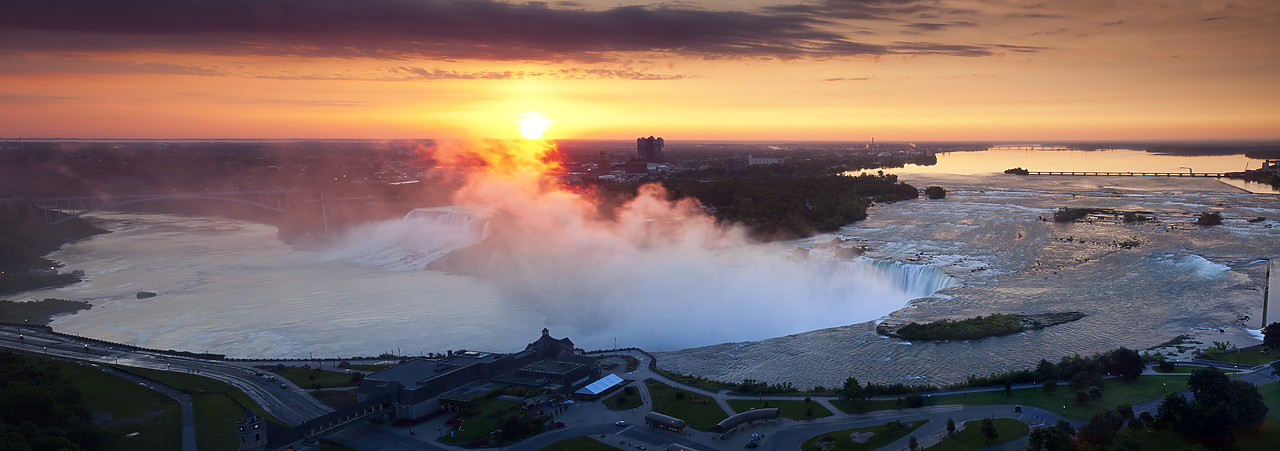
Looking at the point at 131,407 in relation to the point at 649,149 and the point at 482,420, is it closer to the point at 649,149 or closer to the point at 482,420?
the point at 482,420

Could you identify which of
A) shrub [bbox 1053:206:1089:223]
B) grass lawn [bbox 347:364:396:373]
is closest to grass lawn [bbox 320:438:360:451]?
grass lawn [bbox 347:364:396:373]

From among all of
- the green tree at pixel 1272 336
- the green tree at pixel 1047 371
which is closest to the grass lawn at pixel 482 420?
the green tree at pixel 1047 371

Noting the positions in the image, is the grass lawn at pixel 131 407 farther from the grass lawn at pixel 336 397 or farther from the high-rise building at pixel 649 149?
the high-rise building at pixel 649 149

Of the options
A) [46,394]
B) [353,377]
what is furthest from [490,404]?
[46,394]

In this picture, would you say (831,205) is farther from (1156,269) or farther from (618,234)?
(1156,269)

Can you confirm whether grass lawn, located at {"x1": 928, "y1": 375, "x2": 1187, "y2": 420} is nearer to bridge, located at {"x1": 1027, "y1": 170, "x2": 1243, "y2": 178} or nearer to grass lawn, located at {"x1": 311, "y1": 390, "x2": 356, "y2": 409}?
grass lawn, located at {"x1": 311, "y1": 390, "x2": 356, "y2": 409}
